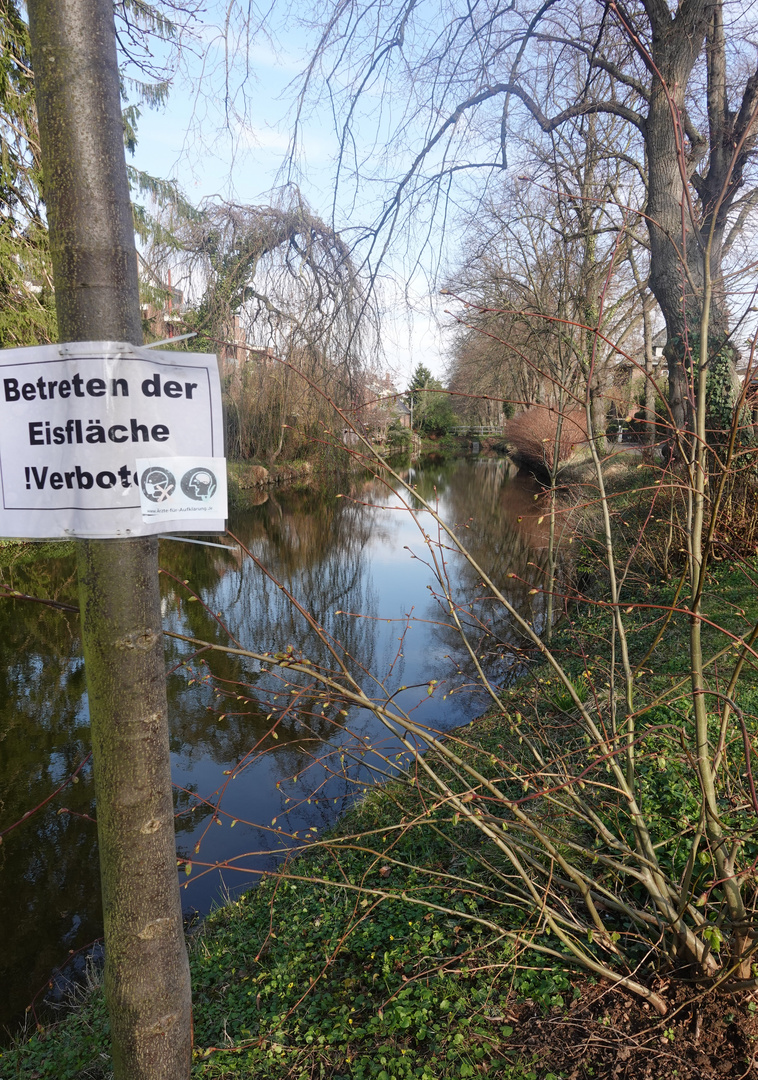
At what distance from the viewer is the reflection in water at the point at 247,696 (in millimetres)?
3713

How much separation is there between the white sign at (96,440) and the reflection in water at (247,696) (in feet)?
1.19

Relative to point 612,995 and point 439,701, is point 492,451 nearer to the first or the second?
point 439,701

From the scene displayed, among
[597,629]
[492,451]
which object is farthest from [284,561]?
[492,451]

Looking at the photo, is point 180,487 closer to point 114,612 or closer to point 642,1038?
point 114,612

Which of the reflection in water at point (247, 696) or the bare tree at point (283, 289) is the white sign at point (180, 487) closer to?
the reflection in water at point (247, 696)

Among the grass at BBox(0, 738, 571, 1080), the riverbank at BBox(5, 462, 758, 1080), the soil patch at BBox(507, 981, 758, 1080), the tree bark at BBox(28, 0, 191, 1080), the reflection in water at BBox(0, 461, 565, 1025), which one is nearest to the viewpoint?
the tree bark at BBox(28, 0, 191, 1080)

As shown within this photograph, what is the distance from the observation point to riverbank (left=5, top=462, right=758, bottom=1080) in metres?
1.98

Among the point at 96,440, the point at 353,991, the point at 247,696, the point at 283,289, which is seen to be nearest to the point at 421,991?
the point at 353,991

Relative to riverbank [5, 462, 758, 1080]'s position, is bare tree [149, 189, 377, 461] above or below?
above

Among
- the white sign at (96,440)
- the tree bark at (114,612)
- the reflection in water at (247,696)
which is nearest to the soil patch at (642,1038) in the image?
the reflection in water at (247,696)

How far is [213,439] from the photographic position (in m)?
1.54

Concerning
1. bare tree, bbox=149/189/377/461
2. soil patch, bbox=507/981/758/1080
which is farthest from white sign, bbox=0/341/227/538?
soil patch, bbox=507/981/758/1080

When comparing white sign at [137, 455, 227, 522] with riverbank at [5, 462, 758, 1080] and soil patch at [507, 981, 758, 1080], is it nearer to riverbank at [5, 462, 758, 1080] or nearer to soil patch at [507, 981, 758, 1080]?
riverbank at [5, 462, 758, 1080]

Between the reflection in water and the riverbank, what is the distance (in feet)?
1.37
